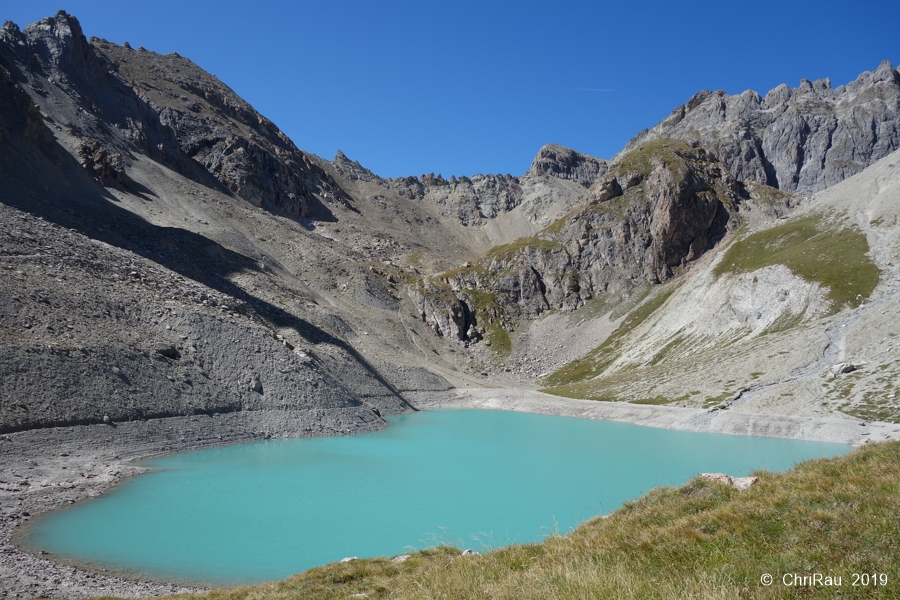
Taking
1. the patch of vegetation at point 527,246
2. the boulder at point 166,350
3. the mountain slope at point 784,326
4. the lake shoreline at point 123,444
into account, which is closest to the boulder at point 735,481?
the lake shoreline at point 123,444

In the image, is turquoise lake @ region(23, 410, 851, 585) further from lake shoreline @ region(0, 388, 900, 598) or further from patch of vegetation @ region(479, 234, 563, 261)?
patch of vegetation @ region(479, 234, 563, 261)

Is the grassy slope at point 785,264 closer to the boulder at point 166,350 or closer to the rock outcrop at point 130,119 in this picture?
the boulder at point 166,350

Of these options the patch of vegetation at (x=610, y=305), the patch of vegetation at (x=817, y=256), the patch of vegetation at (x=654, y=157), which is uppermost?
the patch of vegetation at (x=654, y=157)


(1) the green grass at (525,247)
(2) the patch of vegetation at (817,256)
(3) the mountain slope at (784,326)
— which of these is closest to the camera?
(3) the mountain slope at (784,326)

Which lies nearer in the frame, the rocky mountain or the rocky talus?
the rocky mountain

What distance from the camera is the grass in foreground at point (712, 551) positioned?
235 inches

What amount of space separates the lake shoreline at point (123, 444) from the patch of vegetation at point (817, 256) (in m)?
33.8

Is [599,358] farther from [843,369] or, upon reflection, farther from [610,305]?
[843,369]

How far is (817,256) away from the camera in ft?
297

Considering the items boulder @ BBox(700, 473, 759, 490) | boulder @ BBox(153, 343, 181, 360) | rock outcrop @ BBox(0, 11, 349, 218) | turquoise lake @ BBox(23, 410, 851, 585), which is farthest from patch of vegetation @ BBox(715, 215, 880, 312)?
rock outcrop @ BBox(0, 11, 349, 218)

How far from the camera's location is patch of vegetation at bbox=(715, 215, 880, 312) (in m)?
76.5

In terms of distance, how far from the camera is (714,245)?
13900cm

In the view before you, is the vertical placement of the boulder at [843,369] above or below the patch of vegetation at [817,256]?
below

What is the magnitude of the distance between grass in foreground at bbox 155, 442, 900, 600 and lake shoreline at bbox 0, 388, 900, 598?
10952 millimetres
